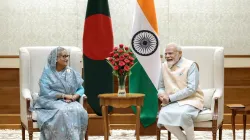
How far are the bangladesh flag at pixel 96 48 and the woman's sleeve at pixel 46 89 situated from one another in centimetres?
136

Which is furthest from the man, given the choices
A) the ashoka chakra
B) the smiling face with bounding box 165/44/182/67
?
the ashoka chakra

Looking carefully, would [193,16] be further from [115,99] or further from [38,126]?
[38,126]

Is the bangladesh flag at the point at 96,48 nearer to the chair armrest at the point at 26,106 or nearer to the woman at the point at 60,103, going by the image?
the woman at the point at 60,103

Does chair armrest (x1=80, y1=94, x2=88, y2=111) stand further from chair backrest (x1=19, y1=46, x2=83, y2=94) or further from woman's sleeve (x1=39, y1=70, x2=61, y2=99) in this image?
chair backrest (x1=19, y1=46, x2=83, y2=94)

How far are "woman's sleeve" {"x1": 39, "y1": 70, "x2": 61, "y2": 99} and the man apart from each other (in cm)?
118

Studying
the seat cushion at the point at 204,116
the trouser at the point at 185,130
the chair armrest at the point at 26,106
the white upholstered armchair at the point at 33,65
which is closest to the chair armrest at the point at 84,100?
the white upholstered armchair at the point at 33,65

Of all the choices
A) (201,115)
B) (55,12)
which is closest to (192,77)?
(201,115)

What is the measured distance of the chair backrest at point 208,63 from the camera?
6.33 metres

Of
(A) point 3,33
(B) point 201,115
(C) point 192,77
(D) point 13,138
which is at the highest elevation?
(A) point 3,33

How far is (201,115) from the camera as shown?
19.1 ft

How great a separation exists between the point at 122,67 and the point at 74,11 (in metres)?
2.23

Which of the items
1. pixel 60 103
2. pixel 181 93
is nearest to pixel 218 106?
pixel 181 93

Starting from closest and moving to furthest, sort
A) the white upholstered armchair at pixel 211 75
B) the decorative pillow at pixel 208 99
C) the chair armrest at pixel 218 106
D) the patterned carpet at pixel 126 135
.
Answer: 1. the chair armrest at pixel 218 106
2. the white upholstered armchair at pixel 211 75
3. the decorative pillow at pixel 208 99
4. the patterned carpet at pixel 126 135

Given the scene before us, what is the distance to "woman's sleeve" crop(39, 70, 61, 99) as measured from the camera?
234 inches
